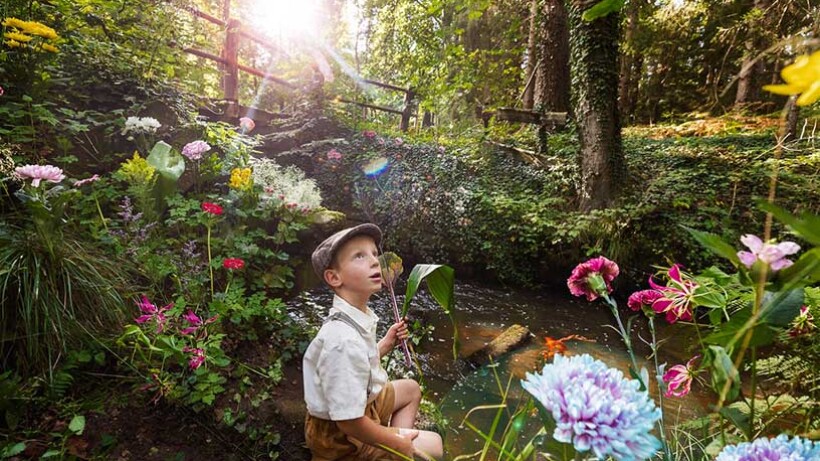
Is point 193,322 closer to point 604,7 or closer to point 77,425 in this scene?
point 77,425

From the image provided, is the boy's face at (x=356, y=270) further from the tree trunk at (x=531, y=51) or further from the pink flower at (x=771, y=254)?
the tree trunk at (x=531, y=51)

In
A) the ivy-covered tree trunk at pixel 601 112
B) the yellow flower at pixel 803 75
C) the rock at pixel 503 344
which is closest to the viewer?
the yellow flower at pixel 803 75

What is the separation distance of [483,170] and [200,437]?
567 centimetres

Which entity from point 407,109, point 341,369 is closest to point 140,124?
point 341,369

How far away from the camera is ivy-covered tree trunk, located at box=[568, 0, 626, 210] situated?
4945 mm

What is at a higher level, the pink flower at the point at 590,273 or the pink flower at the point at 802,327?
the pink flower at the point at 590,273

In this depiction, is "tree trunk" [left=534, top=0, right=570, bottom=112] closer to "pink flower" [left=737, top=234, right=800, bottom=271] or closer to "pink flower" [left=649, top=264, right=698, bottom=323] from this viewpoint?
"pink flower" [left=649, top=264, right=698, bottom=323]

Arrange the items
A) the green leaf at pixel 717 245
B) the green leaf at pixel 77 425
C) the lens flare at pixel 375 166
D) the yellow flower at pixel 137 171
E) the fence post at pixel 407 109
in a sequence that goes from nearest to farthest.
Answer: the green leaf at pixel 717 245 → the green leaf at pixel 77 425 → the yellow flower at pixel 137 171 → the lens flare at pixel 375 166 → the fence post at pixel 407 109

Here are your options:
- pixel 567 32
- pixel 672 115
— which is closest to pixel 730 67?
pixel 672 115

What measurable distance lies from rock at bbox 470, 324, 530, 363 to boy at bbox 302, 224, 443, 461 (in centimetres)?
178

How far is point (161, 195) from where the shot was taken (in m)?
2.75

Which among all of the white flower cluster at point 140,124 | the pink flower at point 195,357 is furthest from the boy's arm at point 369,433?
the white flower cluster at point 140,124

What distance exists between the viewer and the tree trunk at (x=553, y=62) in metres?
7.48

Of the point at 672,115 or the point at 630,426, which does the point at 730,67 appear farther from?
the point at 630,426
